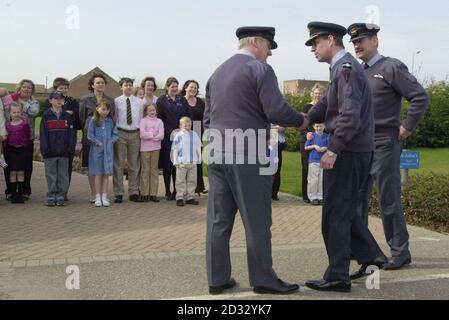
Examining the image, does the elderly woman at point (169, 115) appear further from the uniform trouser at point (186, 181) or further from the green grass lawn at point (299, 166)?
the green grass lawn at point (299, 166)

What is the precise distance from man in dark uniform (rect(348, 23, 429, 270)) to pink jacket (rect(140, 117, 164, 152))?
188 inches

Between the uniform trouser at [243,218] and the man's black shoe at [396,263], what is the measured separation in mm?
1449

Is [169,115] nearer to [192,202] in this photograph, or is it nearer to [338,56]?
[192,202]

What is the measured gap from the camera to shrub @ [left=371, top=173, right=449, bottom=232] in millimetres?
7992

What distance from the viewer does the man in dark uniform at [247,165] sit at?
4.54 metres

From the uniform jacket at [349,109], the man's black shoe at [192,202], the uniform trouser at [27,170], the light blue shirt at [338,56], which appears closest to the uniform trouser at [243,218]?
the uniform jacket at [349,109]

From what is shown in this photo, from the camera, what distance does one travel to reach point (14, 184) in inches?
381

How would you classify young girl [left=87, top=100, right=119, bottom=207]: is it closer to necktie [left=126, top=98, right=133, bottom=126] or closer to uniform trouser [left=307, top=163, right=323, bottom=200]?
necktie [left=126, top=98, right=133, bottom=126]

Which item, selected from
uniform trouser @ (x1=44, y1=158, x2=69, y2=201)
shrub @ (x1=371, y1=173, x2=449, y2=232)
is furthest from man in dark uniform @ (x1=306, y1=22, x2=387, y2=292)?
uniform trouser @ (x1=44, y1=158, x2=69, y2=201)

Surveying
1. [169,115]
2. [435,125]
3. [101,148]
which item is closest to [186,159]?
[169,115]

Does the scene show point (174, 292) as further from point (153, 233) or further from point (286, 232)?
point (286, 232)

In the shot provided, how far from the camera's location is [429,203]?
8.12m

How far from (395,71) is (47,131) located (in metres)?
5.75
